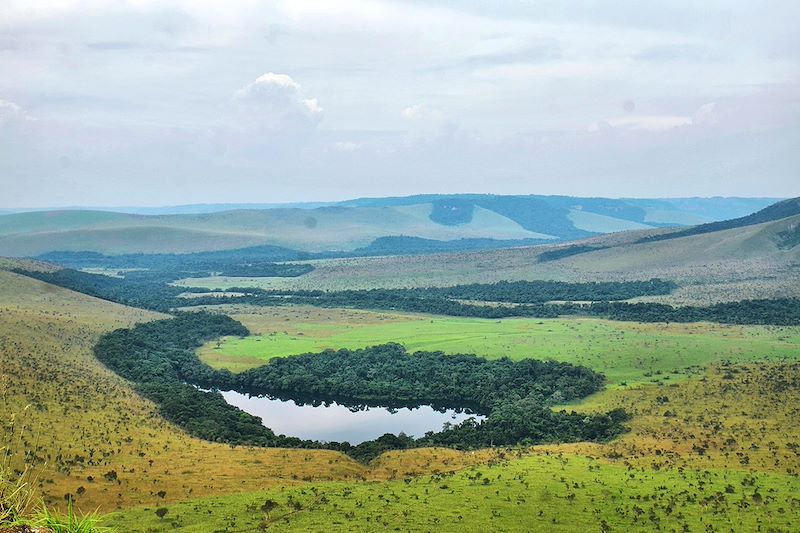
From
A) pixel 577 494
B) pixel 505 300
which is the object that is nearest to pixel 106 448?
pixel 577 494

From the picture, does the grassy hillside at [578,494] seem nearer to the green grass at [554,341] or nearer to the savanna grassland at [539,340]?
the savanna grassland at [539,340]

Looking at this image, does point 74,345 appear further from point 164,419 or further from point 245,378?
point 164,419

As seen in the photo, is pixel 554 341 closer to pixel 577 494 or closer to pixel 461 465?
pixel 461 465

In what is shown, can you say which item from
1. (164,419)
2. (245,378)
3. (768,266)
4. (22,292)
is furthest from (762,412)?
(768,266)

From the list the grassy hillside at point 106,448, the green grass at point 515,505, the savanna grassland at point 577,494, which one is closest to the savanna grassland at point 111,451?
the grassy hillside at point 106,448

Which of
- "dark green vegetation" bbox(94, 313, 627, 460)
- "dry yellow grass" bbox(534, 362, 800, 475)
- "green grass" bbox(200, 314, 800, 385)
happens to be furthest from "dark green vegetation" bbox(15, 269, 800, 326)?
"dry yellow grass" bbox(534, 362, 800, 475)

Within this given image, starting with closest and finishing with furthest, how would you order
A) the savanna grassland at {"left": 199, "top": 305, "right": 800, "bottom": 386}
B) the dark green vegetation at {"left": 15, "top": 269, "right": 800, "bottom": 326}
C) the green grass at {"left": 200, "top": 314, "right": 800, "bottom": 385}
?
the savanna grassland at {"left": 199, "top": 305, "right": 800, "bottom": 386} → the green grass at {"left": 200, "top": 314, "right": 800, "bottom": 385} → the dark green vegetation at {"left": 15, "top": 269, "right": 800, "bottom": 326}

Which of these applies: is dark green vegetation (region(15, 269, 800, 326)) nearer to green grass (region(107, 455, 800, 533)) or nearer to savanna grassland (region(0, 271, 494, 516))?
savanna grassland (region(0, 271, 494, 516))
